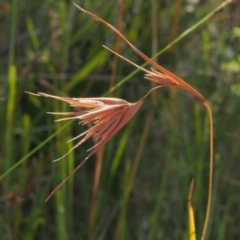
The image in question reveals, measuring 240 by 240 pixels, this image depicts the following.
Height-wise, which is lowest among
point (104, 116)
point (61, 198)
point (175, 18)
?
Result: point (61, 198)

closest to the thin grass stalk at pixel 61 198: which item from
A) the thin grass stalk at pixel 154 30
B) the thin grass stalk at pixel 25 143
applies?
the thin grass stalk at pixel 25 143

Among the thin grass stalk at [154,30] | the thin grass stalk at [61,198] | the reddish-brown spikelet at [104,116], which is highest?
the thin grass stalk at [154,30]

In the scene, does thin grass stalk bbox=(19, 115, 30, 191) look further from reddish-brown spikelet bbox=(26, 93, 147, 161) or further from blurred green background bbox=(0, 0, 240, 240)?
reddish-brown spikelet bbox=(26, 93, 147, 161)

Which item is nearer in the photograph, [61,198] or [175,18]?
[61,198]

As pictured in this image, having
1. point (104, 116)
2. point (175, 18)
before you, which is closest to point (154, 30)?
point (175, 18)

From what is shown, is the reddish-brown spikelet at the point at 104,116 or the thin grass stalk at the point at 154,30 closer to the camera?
the reddish-brown spikelet at the point at 104,116

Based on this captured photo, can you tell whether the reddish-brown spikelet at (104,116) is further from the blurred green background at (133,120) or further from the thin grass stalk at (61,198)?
→ the blurred green background at (133,120)

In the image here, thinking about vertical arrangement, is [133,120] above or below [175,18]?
→ below

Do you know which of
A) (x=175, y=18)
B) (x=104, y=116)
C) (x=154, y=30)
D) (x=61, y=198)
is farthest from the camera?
(x=175, y=18)

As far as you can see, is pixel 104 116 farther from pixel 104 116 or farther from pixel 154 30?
pixel 154 30

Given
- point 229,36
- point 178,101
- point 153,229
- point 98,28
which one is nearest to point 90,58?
point 98,28
